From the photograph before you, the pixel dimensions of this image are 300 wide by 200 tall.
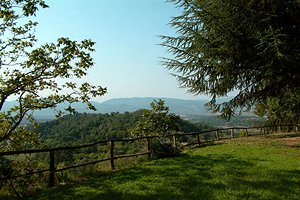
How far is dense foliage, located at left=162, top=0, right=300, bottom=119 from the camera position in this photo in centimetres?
1153

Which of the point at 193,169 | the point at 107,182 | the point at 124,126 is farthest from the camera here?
the point at 124,126

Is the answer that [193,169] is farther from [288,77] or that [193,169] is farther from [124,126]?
[124,126]

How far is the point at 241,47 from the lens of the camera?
39.4 feet

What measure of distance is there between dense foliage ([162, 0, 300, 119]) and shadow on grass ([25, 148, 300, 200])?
3.93 m

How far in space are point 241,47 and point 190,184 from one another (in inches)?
237

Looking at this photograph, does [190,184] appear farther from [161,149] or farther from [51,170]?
[161,149]

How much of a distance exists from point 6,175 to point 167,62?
341 inches

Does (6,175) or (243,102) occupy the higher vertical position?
(243,102)

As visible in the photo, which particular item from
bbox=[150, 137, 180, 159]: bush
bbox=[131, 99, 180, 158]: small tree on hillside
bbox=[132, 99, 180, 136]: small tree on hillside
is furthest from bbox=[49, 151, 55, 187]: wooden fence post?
bbox=[132, 99, 180, 136]: small tree on hillside

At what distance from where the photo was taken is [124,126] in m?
70.2

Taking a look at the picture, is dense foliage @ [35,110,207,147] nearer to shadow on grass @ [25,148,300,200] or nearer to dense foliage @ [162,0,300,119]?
dense foliage @ [162,0,300,119]

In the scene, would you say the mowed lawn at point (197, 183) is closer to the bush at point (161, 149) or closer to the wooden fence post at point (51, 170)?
the wooden fence post at point (51, 170)

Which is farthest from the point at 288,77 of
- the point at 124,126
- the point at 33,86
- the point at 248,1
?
the point at 124,126

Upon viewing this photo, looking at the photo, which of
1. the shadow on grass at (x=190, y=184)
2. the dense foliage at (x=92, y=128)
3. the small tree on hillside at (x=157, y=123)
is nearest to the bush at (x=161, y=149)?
the shadow on grass at (x=190, y=184)
